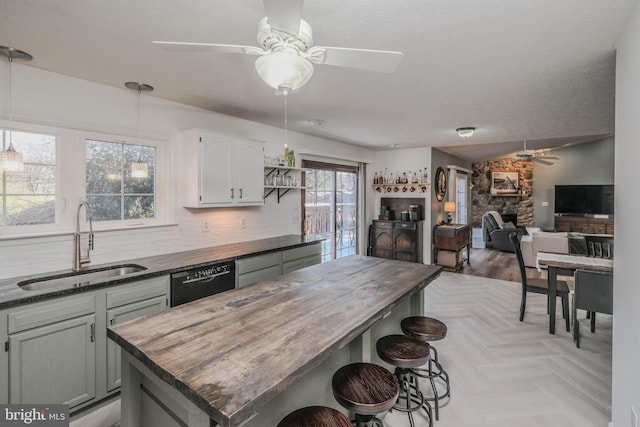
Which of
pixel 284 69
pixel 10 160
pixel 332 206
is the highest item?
pixel 284 69

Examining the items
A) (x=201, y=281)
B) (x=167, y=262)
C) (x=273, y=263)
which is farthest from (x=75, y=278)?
(x=273, y=263)

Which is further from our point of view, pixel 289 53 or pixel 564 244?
pixel 564 244

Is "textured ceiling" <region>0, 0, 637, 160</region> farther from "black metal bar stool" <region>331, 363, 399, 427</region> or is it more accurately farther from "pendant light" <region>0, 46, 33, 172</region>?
"black metal bar stool" <region>331, 363, 399, 427</region>

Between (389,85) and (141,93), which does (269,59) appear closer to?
(389,85)

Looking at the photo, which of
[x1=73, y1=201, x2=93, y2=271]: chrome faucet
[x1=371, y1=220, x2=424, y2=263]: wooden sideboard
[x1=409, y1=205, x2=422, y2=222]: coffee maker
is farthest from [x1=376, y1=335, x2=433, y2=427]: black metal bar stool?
[x1=409, y1=205, x2=422, y2=222]: coffee maker

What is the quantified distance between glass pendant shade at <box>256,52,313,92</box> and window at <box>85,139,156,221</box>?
206cm

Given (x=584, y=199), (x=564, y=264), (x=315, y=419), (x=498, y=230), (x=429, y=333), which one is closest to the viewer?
(x=315, y=419)

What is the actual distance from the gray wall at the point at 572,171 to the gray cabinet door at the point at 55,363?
10.7 metres

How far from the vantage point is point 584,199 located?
831 centimetres

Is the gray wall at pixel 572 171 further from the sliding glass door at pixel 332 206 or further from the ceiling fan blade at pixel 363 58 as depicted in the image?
the ceiling fan blade at pixel 363 58

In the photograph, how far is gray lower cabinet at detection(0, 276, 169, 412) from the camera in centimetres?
179

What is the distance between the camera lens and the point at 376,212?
653 centimetres

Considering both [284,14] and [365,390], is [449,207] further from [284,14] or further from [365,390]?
[284,14]

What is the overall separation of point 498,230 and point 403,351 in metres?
7.60
